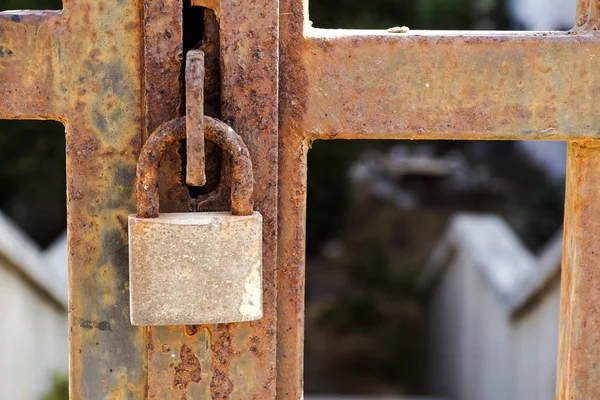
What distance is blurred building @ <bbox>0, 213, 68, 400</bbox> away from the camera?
3.56 m

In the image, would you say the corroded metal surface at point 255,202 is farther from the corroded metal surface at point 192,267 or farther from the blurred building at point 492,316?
the blurred building at point 492,316

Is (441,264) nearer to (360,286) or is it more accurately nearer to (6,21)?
(360,286)

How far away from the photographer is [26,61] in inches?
34.9

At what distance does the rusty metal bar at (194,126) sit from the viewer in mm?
825

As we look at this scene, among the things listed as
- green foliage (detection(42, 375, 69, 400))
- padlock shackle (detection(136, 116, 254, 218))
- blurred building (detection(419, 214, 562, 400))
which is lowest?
green foliage (detection(42, 375, 69, 400))

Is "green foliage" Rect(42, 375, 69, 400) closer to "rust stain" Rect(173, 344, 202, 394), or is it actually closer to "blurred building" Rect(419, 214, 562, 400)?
"blurred building" Rect(419, 214, 562, 400)

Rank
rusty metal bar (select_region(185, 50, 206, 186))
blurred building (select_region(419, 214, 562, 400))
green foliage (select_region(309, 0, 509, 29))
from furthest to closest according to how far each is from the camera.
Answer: green foliage (select_region(309, 0, 509, 29)) → blurred building (select_region(419, 214, 562, 400)) → rusty metal bar (select_region(185, 50, 206, 186))

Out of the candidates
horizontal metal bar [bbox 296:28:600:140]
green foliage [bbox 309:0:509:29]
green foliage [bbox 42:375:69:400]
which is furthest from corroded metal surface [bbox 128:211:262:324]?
green foliage [bbox 309:0:509:29]

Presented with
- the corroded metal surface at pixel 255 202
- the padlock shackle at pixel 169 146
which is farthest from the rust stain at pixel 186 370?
the padlock shackle at pixel 169 146

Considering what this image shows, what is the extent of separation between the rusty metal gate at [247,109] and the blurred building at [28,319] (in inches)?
106

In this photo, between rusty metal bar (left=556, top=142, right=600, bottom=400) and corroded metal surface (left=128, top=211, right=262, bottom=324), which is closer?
corroded metal surface (left=128, top=211, right=262, bottom=324)

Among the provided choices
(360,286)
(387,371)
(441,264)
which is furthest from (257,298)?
(360,286)

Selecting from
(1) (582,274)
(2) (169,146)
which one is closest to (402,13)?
(1) (582,274)

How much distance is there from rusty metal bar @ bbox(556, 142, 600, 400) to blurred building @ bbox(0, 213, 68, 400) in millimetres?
2931
